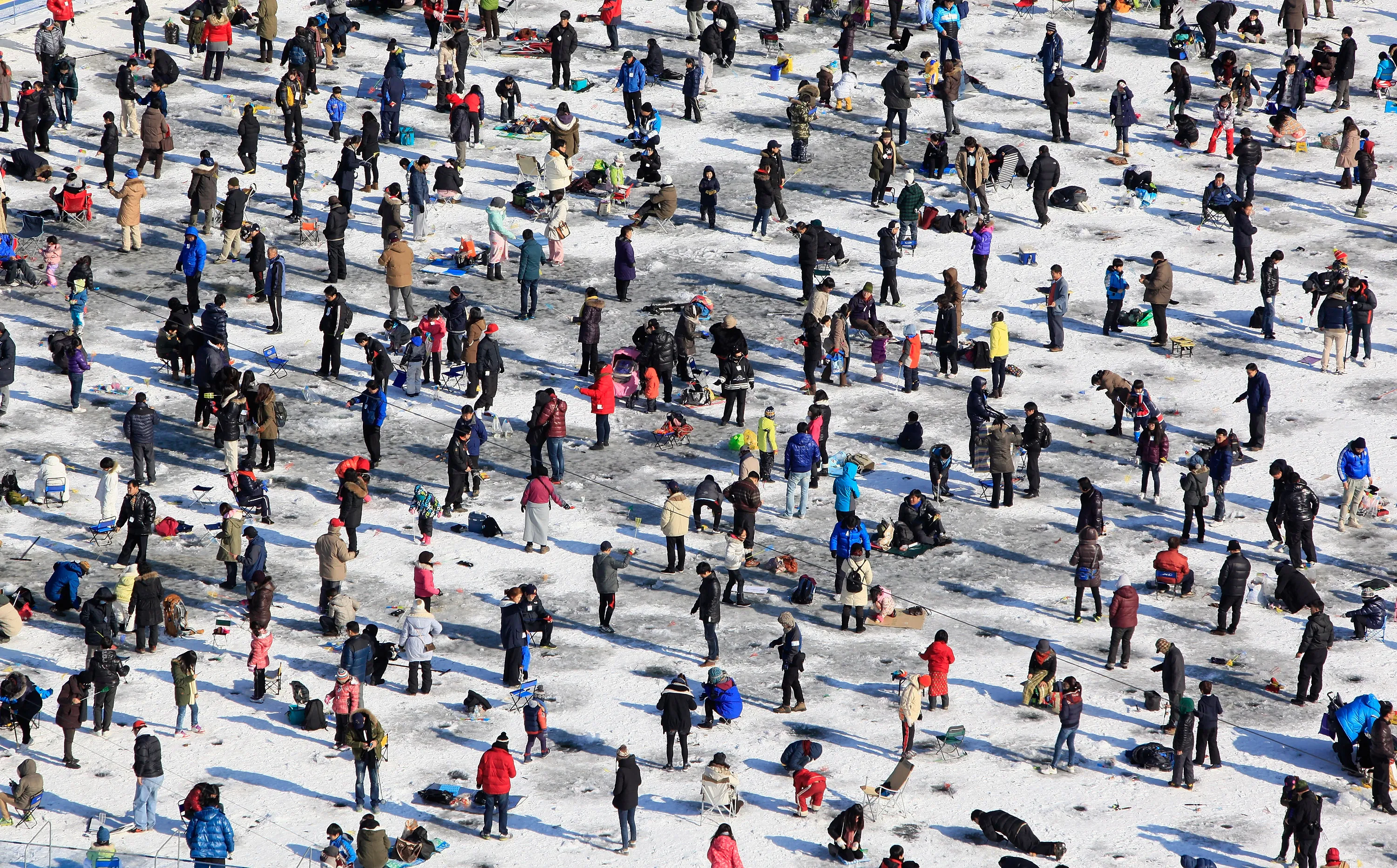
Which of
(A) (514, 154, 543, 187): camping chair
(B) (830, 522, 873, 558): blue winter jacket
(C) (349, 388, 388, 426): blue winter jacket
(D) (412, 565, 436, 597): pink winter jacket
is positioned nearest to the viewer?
(D) (412, 565, 436, 597): pink winter jacket

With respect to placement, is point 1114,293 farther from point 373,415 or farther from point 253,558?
point 253,558

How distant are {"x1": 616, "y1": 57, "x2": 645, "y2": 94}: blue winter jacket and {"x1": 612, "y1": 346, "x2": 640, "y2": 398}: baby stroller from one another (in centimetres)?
934

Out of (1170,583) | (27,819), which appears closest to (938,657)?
(1170,583)

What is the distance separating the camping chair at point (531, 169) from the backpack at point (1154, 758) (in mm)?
20101

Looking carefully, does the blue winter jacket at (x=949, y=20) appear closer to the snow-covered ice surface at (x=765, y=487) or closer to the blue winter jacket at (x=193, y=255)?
the snow-covered ice surface at (x=765, y=487)

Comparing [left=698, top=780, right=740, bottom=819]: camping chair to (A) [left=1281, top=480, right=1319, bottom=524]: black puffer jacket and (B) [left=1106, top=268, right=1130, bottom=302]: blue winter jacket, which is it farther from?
(B) [left=1106, top=268, right=1130, bottom=302]: blue winter jacket

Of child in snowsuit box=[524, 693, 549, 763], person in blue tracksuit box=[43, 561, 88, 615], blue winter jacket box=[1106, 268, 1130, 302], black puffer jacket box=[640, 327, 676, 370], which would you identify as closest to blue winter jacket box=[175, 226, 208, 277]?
black puffer jacket box=[640, 327, 676, 370]

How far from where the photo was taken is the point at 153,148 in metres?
42.7

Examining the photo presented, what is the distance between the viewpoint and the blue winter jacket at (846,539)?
31391 mm

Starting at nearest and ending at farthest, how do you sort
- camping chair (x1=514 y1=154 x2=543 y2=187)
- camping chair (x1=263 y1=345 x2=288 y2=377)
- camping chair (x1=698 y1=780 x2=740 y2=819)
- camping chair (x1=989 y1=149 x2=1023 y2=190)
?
1. camping chair (x1=698 y1=780 x2=740 y2=819)
2. camping chair (x1=263 y1=345 x2=288 y2=377)
3. camping chair (x1=514 y1=154 x2=543 y2=187)
4. camping chair (x1=989 y1=149 x2=1023 y2=190)

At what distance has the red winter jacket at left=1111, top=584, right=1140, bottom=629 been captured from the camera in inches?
1160

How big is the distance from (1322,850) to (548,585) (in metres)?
11.7

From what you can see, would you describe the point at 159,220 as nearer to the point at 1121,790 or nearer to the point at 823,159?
the point at 823,159

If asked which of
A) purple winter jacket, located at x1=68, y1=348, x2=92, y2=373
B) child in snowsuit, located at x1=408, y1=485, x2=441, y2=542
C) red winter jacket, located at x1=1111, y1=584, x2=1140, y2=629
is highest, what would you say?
red winter jacket, located at x1=1111, y1=584, x2=1140, y2=629
